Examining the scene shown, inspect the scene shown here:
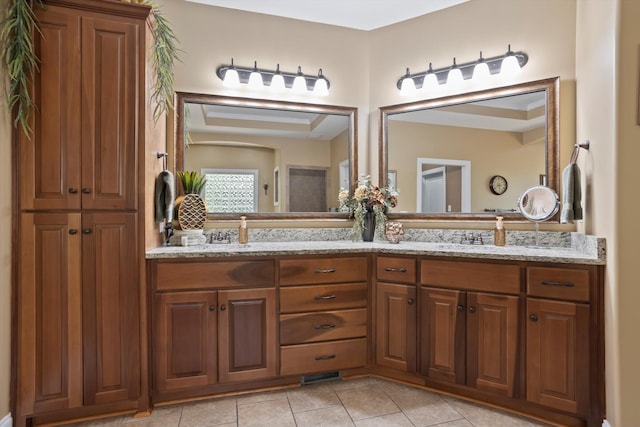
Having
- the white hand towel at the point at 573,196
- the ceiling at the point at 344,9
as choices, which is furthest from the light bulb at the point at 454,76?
the white hand towel at the point at 573,196

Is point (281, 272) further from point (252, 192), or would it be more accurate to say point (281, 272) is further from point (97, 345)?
point (97, 345)

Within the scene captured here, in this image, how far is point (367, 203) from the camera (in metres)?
2.74

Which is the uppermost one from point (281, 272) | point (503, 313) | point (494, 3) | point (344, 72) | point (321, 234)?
point (494, 3)

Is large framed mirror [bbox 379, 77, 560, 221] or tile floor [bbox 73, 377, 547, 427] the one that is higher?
large framed mirror [bbox 379, 77, 560, 221]

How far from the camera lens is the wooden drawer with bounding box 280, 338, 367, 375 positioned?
2.22 m

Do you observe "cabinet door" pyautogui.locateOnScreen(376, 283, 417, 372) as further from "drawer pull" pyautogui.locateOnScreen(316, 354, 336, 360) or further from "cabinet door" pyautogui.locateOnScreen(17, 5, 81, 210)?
"cabinet door" pyautogui.locateOnScreen(17, 5, 81, 210)

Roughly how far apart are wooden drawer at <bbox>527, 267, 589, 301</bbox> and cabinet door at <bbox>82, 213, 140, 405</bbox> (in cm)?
227

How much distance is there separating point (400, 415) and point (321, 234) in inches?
55.5

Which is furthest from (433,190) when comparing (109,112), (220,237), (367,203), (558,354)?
(109,112)

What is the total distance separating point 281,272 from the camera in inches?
87.4

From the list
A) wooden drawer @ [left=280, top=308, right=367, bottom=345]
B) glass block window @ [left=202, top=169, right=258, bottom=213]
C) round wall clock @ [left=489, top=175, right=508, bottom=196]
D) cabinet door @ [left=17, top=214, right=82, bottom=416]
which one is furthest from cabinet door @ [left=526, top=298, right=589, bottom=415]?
cabinet door @ [left=17, top=214, right=82, bottom=416]

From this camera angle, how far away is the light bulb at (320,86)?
2861 mm

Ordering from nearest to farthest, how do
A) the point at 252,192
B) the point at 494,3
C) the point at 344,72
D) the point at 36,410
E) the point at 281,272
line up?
the point at 36,410 → the point at 281,272 → the point at 494,3 → the point at 252,192 → the point at 344,72

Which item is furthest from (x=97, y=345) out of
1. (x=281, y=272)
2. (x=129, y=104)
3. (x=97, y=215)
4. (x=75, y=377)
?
(x=129, y=104)
